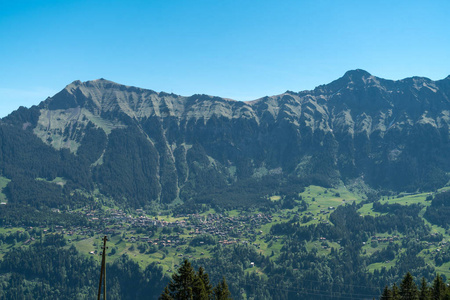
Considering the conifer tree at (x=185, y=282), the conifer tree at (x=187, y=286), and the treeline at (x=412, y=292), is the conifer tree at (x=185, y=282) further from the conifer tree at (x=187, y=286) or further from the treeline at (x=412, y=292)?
the treeline at (x=412, y=292)

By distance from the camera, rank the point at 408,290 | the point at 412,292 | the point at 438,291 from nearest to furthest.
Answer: the point at 412,292, the point at 408,290, the point at 438,291

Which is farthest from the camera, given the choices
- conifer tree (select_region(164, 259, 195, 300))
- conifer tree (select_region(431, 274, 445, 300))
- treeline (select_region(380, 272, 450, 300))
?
conifer tree (select_region(431, 274, 445, 300))

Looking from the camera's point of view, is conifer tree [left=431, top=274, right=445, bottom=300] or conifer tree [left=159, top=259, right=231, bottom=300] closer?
conifer tree [left=159, top=259, right=231, bottom=300]

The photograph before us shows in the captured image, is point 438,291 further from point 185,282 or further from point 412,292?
point 185,282

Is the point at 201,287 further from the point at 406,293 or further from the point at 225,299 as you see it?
the point at 406,293

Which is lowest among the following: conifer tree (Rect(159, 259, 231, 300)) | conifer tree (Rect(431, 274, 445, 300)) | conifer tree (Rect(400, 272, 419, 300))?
conifer tree (Rect(431, 274, 445, 300))

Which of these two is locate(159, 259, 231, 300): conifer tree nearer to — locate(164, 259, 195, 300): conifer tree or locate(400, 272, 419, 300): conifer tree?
locate(164, 259, 195, 300): conifer tree

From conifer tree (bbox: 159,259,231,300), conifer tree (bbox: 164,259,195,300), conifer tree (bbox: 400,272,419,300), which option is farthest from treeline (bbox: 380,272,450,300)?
conifer tree (bbox: 164,259,195,300)

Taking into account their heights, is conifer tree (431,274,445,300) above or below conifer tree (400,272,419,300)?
below

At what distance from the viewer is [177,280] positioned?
202 ft

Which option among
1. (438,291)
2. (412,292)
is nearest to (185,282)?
(412,292)

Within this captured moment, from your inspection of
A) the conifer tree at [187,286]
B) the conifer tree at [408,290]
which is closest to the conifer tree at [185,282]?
the conifer tree at [187,286]

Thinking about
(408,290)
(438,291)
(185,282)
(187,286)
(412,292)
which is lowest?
(438,291)

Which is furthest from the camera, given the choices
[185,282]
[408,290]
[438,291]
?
[438,291]
